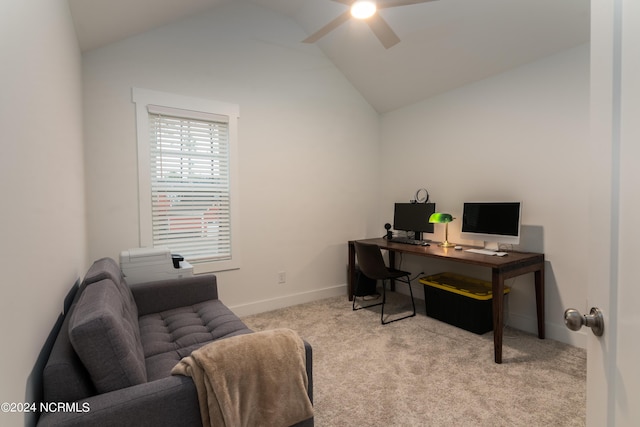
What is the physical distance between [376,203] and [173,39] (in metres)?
3.02

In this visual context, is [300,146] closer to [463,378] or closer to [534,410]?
[463,378]

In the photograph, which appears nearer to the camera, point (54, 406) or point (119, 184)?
point (54, 406)

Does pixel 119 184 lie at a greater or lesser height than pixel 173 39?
lesser

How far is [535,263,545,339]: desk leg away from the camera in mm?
2752

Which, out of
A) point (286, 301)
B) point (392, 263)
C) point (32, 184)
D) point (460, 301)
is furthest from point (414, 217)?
point (32, 184)

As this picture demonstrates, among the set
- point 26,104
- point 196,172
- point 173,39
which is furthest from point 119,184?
point 26,104

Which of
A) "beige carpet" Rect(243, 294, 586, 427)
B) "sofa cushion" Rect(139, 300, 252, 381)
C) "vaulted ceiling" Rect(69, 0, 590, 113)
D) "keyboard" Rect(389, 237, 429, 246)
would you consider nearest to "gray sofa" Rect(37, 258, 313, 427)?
"sofa cushion" Rect(139, 300, 252, 381)

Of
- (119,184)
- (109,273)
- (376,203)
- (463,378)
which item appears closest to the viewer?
(109,273)

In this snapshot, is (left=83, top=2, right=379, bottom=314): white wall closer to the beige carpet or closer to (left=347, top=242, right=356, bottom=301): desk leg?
(left=347, top=242, right=356, bottom=301): desk leg

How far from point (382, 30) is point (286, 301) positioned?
2.92 metres

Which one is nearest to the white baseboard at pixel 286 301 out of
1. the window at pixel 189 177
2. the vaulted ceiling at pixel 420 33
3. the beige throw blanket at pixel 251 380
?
the window at pixel 189 177

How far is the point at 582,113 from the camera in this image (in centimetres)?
256

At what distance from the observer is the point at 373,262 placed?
331 cm

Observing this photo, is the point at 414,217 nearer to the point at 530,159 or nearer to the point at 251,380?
the point at 530,159
